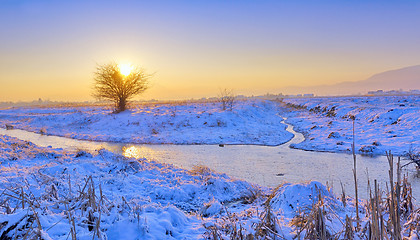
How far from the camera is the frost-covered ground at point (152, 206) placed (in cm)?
339

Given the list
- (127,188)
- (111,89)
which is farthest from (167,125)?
(127,188)

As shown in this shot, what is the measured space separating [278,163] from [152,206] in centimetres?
797

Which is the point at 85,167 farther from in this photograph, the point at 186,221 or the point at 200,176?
the point at 186,221

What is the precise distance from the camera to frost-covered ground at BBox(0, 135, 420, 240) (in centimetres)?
339

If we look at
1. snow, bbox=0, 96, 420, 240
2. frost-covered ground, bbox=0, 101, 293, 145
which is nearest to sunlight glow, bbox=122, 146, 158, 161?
frost-covered ground, bbox=0, 101, 293, 145

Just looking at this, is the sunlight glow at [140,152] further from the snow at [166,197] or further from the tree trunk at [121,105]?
the tree trunk at [121,105]

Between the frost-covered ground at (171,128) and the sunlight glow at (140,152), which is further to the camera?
the frost-covered ground at (171,128)

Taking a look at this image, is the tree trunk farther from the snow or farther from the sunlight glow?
the sunlight glow

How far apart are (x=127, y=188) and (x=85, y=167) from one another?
2145 millimetres

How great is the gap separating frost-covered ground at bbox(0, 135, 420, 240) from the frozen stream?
1928 mm

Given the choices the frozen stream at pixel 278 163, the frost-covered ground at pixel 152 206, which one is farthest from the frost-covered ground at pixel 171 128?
the frost-covered ground at pixel 152 206

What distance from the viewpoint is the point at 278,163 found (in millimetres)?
11648

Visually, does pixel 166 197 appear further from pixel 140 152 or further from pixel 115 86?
pixel 115 86

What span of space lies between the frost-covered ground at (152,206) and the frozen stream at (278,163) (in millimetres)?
1928
